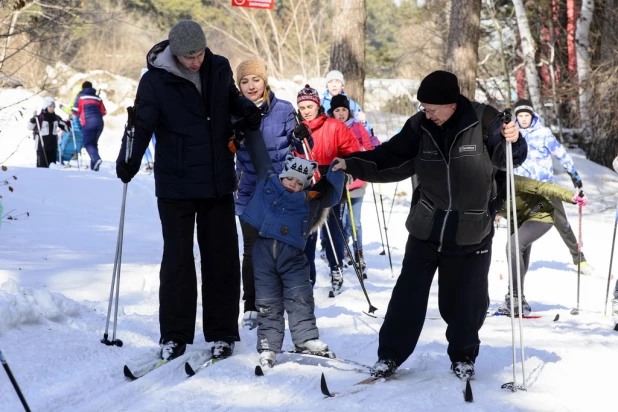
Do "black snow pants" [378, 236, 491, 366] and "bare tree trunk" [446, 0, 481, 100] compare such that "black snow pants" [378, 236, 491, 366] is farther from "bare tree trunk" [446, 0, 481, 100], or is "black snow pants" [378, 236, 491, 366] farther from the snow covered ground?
"bare tree trunk" [446, 0, 481, 100]

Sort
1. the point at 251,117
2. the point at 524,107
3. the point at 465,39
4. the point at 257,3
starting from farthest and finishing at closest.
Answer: the point at 465,39
the point at 257,3
the point at 524,107
the point at 251,117

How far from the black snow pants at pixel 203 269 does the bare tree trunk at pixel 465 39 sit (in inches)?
477

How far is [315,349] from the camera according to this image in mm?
5371

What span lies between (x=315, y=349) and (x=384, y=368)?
587 mm

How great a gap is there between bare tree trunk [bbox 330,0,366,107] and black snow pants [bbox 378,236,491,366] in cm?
1072

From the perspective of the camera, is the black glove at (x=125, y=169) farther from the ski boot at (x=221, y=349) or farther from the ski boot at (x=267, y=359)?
the ski boot at (x=267, y=359)

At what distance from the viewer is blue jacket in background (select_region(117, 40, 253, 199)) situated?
5.24m

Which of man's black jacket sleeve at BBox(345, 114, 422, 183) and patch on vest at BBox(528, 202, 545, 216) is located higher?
man's black jacket sleeve at BBox(345, 114, 422, 183)

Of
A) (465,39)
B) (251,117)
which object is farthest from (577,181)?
(465,39)

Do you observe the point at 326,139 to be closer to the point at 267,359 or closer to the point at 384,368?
the point at 267,359

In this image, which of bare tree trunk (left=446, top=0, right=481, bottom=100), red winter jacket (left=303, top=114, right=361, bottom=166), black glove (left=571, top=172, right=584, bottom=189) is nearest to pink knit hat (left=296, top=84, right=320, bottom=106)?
red winter jacket (left=303, top=114, right=361, bottom=166)

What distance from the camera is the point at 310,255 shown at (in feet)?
25.0

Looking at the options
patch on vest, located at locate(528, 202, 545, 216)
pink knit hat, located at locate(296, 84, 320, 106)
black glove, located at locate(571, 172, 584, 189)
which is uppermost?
pink knit hat, located at locate(296, 84, 320, 106)

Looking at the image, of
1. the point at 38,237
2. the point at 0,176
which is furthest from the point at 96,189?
the point at 38,237
